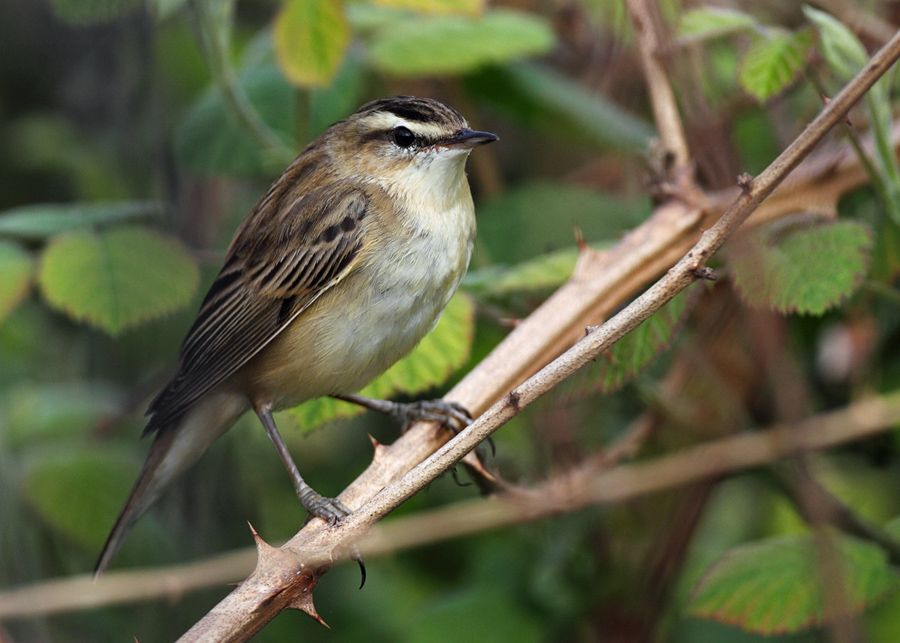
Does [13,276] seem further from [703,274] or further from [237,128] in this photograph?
[703,274]

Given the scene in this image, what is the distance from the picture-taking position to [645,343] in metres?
2.88

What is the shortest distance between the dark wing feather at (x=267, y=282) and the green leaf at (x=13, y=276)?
51 centimetres

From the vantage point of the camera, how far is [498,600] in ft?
12.1

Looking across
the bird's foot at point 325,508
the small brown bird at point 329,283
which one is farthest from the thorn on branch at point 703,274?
the small brown bird at point 329,283

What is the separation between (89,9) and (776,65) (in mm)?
2671

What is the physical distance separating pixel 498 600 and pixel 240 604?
65.1 inches

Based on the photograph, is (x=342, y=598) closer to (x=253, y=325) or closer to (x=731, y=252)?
(x=253, y=325)

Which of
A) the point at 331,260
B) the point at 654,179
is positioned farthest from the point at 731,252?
the point at 331,260

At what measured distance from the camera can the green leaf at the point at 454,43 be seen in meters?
3.95

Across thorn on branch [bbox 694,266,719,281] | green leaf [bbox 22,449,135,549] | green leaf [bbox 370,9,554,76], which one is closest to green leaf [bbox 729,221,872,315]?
thorn on branch [bbox 694,266,719,281]

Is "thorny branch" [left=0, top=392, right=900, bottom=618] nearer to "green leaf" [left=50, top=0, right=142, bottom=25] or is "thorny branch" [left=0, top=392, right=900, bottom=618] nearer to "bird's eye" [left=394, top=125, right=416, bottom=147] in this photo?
"bird's eye" [left=394, top=125, right=416, bottom=147]

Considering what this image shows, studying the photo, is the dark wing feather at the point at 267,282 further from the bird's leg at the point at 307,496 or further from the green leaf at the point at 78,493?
the green leaf at the point at 78,493

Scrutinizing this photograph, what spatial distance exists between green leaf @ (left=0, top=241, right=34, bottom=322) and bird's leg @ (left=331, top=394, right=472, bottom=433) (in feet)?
3.21

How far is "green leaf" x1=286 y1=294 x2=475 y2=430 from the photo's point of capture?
3.21 metres
